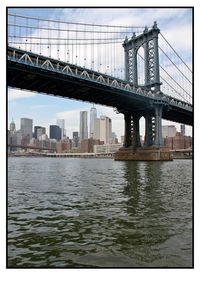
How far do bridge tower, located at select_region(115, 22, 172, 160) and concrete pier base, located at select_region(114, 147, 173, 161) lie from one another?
2.06ft

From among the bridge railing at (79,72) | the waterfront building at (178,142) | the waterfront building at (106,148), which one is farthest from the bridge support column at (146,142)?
the waterfront building at (106,148)

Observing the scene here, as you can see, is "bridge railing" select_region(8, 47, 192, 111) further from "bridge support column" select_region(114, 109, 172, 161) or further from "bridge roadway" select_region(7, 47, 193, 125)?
"bridge support column" select_region(114, 109, 172, 161)

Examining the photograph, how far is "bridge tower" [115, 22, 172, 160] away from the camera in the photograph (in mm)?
76438

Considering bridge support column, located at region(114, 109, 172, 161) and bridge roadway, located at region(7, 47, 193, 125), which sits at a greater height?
bridge roadway, located at region(7, 47, 193, 125)

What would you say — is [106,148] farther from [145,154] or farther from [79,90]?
[79,90]

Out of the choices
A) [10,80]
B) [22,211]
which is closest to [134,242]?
[22,211]

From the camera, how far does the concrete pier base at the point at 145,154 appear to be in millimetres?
72125

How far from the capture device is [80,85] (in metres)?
62.4

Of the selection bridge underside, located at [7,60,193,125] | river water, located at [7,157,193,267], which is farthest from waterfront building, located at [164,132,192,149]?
river water, located at [7,157,193,267]

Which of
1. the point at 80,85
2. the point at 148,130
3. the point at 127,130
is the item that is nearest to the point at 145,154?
the point at 148,130

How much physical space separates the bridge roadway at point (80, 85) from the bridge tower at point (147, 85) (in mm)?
1981

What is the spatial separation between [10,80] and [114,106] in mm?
29594

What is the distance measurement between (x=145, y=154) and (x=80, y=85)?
2316 cm

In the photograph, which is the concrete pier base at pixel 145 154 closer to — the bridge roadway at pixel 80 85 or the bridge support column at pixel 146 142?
the bridge support column at pixel 146 142
